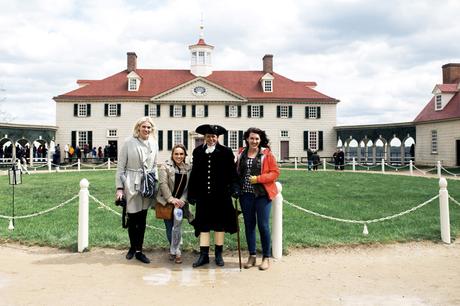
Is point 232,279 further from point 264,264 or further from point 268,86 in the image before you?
point 268,86

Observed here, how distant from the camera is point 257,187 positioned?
5.71 m

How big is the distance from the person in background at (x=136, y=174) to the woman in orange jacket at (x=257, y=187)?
143cm

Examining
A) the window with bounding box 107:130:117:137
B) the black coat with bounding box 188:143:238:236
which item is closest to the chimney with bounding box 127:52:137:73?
the window with bounding box 107:130:117:137

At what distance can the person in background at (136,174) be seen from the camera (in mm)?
5863

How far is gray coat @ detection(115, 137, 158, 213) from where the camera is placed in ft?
19.2

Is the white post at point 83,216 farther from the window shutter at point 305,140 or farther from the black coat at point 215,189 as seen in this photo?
the window shutter at point 305,140

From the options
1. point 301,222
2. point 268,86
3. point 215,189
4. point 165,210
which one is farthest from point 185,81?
point 215,189

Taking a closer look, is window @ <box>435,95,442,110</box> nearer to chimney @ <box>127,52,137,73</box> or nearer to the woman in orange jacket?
chimney @ <box>127,52,137,73</box>

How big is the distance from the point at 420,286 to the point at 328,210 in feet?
18.4

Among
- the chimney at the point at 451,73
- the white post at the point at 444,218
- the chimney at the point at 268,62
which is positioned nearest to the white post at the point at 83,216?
the white post at the point at 444,218

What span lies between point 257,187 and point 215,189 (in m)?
0.60

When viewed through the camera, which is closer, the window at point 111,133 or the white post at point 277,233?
the white post at point 277,233

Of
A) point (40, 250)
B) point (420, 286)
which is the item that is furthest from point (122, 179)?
point (420, 286)

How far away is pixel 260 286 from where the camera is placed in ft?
16.0
